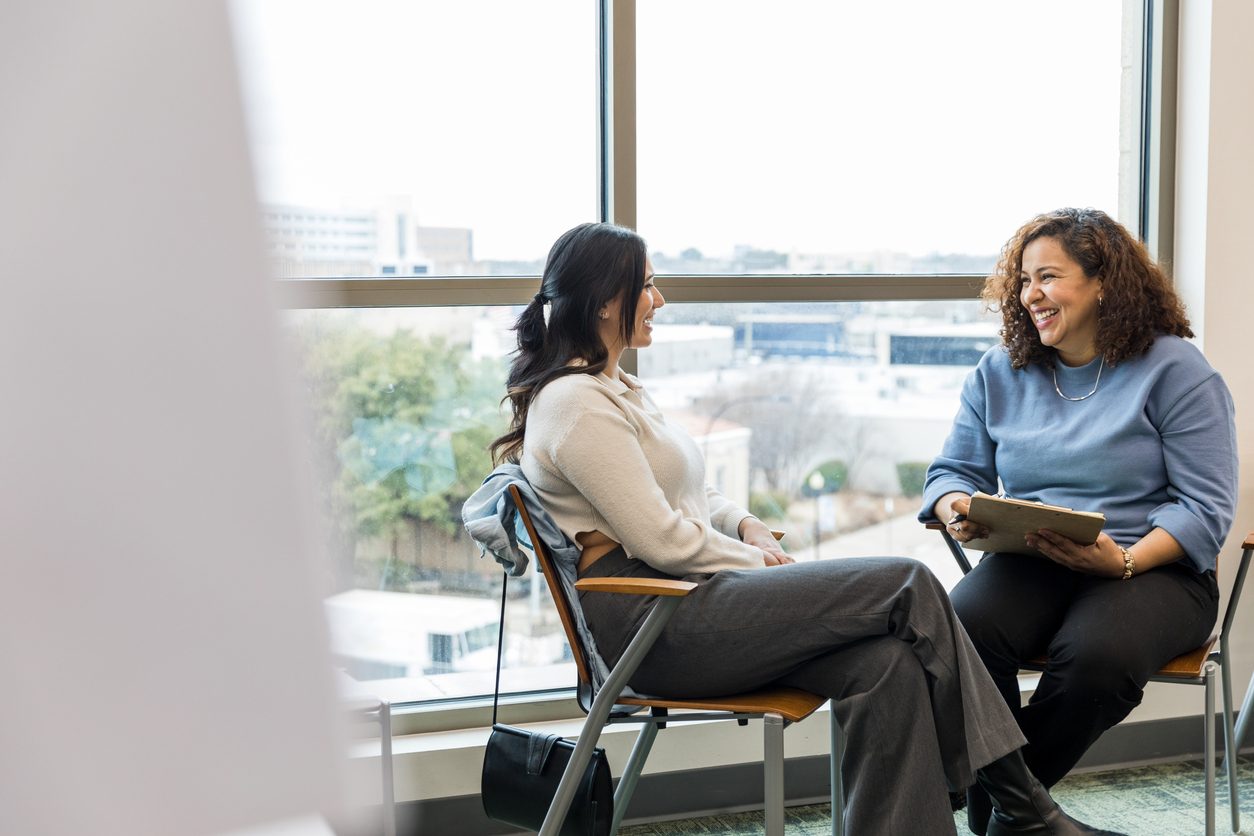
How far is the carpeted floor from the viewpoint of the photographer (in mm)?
2486

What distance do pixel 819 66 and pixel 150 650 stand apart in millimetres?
2809

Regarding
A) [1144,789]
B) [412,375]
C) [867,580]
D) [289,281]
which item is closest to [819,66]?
[412,375]

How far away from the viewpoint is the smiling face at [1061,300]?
236 cm

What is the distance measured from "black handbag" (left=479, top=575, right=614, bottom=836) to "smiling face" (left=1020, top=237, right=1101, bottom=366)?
127 centimetres

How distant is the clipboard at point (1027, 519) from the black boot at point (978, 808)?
0.50 metres

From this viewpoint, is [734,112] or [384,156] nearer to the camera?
[384,156]

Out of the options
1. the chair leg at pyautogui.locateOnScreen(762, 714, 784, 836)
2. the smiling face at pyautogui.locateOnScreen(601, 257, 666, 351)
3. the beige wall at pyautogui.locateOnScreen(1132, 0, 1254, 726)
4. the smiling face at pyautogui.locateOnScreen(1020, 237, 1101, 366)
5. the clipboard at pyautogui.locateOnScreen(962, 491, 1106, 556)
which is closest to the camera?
the chair leg at pyautogui.locateOnScreen(762, 714, 784, 836)

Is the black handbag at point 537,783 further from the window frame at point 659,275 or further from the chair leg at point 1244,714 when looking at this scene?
the chair leg at point 1244,714

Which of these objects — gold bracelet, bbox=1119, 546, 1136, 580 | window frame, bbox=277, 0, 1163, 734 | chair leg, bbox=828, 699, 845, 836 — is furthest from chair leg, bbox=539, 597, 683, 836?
gold bracelet, bbox=1119, 546, 1136, 580

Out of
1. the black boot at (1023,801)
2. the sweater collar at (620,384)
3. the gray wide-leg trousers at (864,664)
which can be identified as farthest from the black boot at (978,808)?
the sweater collar at (620,384)

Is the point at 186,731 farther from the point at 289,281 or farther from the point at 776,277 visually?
the point at 776,277

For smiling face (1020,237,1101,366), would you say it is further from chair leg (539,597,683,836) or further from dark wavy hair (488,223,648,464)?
chair leg (539,597,683,836)

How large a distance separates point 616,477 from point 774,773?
0.53 m

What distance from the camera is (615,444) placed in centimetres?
193
